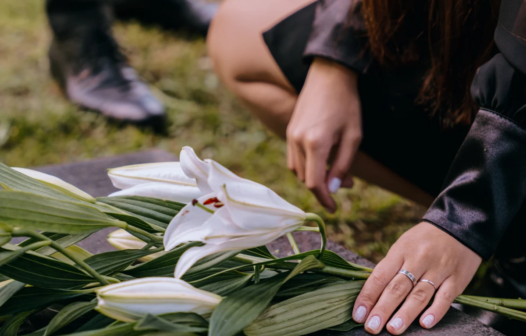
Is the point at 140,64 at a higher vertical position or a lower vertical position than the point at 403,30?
lower

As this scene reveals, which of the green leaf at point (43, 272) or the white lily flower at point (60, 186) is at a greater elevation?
the white lily flower at point (60, 186)

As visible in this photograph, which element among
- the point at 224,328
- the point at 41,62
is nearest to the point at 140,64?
the point at 41,62

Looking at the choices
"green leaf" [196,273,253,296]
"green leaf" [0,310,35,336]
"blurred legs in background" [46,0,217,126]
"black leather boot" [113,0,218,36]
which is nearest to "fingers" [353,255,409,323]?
"green leaf" [196,273,253,296]

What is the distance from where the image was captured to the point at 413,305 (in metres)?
0.57

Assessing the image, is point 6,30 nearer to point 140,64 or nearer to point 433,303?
point 140,64

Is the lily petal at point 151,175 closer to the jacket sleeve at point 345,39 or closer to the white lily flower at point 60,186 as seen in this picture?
Result: the white lily flower at point 60,186

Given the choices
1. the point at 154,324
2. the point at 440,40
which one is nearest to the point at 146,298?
the point at 154,324

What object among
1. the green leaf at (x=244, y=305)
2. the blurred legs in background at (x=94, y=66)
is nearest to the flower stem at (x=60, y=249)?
the green leaf at (x=244, y=305)

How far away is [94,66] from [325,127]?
1.34 metres

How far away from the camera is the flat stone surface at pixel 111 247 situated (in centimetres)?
60

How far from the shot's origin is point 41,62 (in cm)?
234

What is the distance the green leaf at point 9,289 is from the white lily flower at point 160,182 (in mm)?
126

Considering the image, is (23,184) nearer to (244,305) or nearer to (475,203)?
(244,305)

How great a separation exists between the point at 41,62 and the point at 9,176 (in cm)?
201
